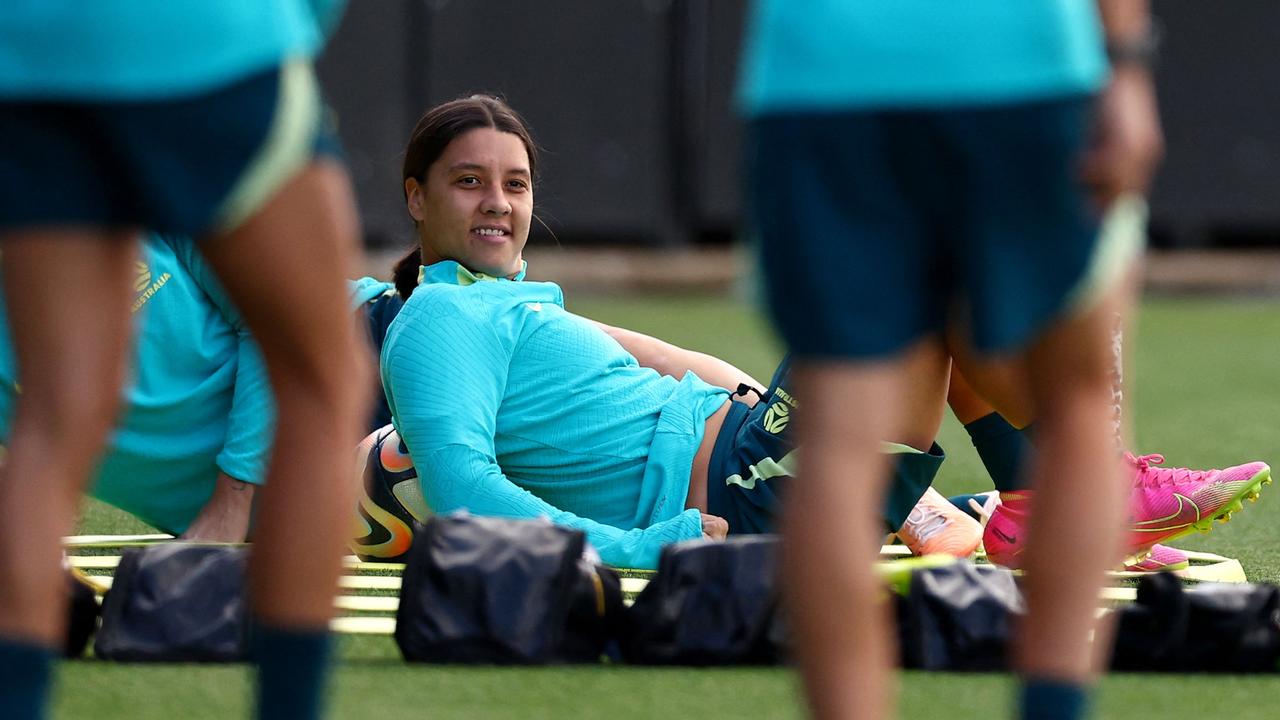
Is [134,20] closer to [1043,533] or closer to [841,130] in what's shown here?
[841,130]

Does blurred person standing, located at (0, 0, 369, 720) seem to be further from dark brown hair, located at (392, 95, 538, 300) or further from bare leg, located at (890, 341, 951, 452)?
dark brown hair, located at (392, 95, 538, 300)

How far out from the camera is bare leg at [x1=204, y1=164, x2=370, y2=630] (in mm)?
1704

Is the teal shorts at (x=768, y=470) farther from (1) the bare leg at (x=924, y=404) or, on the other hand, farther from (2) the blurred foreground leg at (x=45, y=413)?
(2) the blurred foreground leg at (x=45, y=413)

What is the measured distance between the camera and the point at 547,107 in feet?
41.3

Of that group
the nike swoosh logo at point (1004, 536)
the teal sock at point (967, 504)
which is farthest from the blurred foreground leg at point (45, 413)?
the teal sock at point (967, 504)

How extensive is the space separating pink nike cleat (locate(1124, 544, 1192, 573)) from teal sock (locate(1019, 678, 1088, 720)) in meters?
1.74

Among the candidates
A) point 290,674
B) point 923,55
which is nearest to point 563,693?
point 290,674

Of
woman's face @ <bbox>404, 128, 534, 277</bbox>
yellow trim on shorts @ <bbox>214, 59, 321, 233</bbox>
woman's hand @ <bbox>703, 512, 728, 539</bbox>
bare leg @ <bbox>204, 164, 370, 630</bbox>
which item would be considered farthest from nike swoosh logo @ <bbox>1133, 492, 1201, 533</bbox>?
yellow trim on shorts @ <bbox>214, 59, 321, 233</bbox>

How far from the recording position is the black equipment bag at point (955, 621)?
8.40 feet

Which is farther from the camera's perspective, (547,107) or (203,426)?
(547,107)

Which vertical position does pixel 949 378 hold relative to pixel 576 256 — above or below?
above

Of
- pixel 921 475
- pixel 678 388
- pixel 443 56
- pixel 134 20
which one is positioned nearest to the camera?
pixel 134 20

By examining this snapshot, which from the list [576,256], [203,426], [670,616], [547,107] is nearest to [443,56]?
[547,107]

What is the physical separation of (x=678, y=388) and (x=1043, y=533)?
185 centimetres
